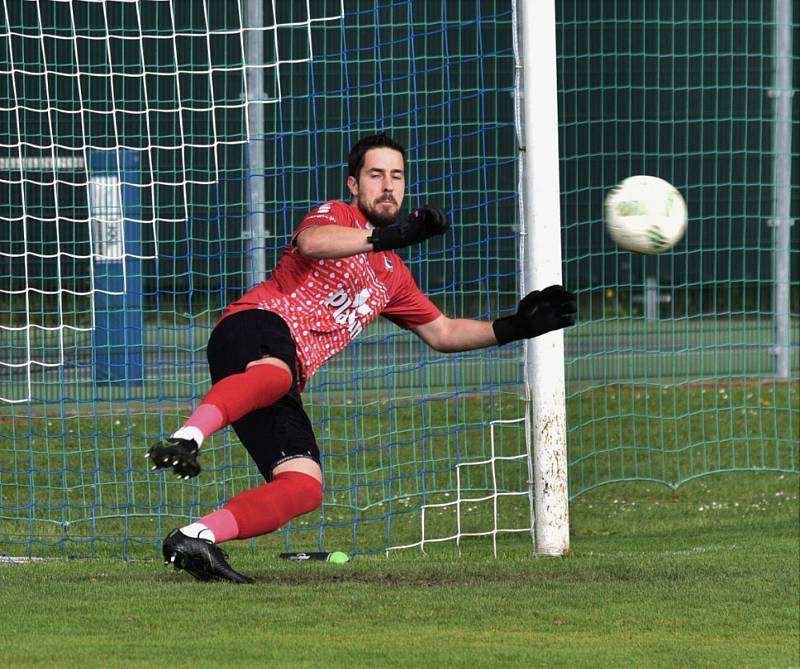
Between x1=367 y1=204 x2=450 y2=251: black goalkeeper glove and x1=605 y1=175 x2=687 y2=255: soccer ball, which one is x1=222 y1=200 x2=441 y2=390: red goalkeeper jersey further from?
x1=605 y1=175 x2=687 y2=255: soccer ball

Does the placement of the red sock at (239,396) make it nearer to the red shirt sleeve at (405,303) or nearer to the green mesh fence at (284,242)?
the red shirt sleeve at (405,303)

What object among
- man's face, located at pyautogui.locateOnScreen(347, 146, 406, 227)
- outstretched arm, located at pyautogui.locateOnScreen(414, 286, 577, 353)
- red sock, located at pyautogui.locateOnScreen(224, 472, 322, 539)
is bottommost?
red sock, located at pyautogui.locateOnScreen(224, 472, 322, 539)

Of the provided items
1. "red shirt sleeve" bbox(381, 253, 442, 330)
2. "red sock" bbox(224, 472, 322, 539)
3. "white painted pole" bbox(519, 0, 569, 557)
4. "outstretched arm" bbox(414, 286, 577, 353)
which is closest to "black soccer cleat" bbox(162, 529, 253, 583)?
"red sock" bbox(224, 472, 322, 539)

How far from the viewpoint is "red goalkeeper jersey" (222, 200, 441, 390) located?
631cm

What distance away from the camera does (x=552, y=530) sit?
7.80m

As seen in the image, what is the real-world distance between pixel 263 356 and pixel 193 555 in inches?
34.6

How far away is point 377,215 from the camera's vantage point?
6543 mm

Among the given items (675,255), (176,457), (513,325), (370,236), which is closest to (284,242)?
(513,325)

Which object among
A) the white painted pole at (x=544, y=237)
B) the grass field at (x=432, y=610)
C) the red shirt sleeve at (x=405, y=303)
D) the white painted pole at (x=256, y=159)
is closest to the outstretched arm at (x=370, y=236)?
the red shirt sleeve at (x=405, y=303)

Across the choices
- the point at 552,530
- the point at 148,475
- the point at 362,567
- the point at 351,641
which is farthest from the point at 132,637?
the point at 148,475

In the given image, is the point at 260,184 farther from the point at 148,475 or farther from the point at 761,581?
the point at 761,581

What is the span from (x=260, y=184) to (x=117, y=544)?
10.0ft

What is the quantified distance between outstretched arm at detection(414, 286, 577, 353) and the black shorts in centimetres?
101

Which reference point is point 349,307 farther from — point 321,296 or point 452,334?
point 452,334
